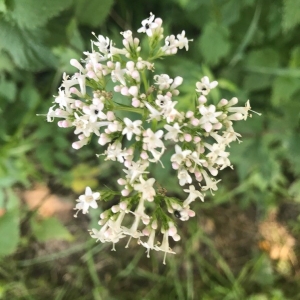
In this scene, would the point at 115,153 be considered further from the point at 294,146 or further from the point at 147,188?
the point at 294,146

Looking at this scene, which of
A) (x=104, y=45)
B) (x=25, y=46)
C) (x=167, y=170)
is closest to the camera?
(x=104, y=45)

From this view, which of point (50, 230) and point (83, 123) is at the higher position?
point (83, 123)

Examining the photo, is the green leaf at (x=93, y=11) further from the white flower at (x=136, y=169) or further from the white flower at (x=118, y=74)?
the white flower at (x=136, y=169)

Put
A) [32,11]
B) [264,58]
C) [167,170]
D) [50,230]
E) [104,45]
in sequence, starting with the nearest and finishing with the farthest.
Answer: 1. [104,45]
2. [32,11]
3. [264,58]
4. [167,170]
5. [50,230]

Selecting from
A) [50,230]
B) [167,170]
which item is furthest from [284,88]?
[50,230]

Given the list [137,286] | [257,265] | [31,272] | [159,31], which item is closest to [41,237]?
[31,272]

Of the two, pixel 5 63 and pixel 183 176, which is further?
pixel 5 63

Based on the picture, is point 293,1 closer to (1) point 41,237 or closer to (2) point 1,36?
(2) point 1,36
